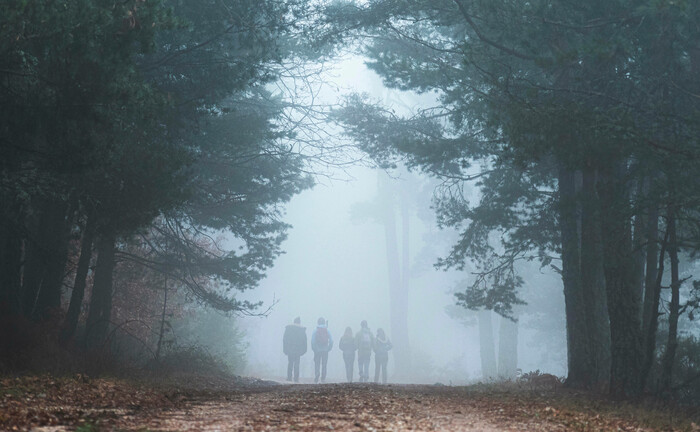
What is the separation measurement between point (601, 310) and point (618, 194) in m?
3.08

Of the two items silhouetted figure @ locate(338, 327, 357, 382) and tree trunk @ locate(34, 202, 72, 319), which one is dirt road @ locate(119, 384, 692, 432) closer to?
tree trunk @ locate(34, 202, 72, 319)

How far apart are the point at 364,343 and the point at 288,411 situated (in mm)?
19405

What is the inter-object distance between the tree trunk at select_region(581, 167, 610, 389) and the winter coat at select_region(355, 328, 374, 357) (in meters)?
14.6

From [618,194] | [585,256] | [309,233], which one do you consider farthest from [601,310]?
[309,233]

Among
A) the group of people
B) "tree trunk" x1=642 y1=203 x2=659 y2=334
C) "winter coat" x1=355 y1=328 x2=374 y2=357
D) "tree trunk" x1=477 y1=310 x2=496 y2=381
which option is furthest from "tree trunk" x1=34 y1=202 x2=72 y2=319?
"tree trunk" x1=477 y1=310 x2=496 y2=381

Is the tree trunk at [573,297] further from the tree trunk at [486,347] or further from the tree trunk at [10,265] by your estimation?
the tree trunk at [486,347]

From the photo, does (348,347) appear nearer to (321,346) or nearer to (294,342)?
(321,346)

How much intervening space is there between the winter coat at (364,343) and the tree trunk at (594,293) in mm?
14553

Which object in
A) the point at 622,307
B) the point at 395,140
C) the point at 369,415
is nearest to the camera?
the point at 369,415

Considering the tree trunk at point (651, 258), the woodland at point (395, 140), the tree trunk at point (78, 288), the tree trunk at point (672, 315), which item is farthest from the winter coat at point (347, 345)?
the tree trunk at point (672, 315)

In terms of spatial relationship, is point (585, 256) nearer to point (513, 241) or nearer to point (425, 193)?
point (513, 241)

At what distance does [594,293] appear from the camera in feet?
42.8

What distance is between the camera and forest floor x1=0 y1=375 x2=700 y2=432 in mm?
6379

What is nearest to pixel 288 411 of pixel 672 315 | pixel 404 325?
pixel 672 315
